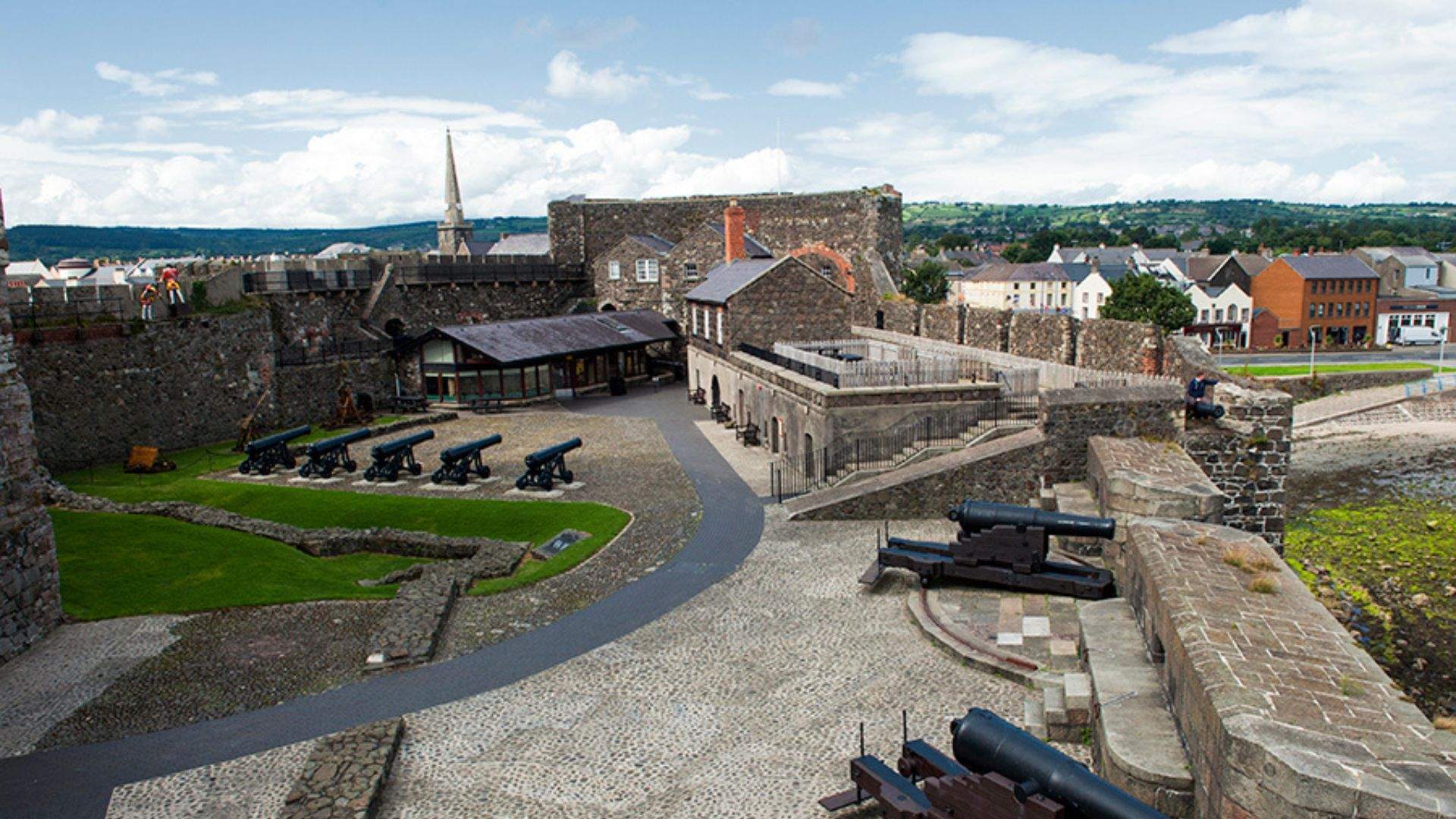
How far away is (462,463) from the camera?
23156 mm

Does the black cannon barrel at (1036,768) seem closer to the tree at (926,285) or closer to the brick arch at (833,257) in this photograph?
the brick arch at (833,257)

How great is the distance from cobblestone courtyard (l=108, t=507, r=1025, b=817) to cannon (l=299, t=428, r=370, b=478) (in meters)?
13.8

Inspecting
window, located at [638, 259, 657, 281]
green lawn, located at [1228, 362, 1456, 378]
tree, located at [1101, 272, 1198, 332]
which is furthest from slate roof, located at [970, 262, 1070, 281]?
window, located at [638, 259, 657, 281]

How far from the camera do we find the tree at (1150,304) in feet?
174

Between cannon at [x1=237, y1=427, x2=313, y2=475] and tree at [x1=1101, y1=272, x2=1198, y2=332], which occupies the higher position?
tree at [x1=1101, y1=272, x2=1198, y2=332]

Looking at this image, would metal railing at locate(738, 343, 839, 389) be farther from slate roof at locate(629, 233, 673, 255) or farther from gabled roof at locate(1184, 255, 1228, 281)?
gabled roof at locate(1184, 255, 1228, 281)

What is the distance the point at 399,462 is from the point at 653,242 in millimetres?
28755

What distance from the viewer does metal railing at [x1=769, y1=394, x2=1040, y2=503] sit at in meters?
20.5

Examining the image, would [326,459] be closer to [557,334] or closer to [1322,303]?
[557,334]

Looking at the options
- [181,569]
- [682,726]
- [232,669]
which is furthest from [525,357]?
[682,726]

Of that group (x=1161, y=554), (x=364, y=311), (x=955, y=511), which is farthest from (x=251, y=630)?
(x=364, y=311)

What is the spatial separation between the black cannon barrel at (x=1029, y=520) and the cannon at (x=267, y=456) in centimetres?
1920

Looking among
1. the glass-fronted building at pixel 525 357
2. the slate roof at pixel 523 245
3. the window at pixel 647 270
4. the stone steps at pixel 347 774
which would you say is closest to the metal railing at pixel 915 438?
the stone steps at pixel 347 774

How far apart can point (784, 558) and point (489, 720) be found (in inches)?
269
